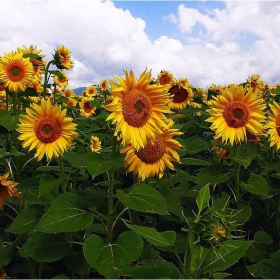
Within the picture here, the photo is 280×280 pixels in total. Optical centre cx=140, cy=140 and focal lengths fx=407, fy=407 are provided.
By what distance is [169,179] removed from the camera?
281 cm

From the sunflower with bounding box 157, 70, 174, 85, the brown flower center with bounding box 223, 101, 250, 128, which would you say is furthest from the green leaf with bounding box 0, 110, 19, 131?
the sunflower with bounding box 157, 70, 174, 85

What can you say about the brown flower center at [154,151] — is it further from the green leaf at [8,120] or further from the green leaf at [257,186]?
the green leaf at [8,120]

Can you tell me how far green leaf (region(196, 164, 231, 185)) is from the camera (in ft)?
8.97

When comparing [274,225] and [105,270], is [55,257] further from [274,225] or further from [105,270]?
[274,225]

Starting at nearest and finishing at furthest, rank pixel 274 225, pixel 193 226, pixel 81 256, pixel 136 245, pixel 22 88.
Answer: pixel 193 226
pixel 136 245
pixel 81 256
pixel 274 225
pixel 22 88

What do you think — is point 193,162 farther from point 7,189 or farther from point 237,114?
point 7,189

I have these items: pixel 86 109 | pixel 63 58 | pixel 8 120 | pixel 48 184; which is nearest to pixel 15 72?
pixel 8 120

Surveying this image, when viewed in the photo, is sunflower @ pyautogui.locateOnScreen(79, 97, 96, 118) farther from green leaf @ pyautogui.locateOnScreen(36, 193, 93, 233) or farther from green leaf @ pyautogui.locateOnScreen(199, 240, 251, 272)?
green leaf @ pyautogui.locateOnScreen(199, 240, 251, 272)

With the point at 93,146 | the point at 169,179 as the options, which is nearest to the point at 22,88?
the point at 93,146

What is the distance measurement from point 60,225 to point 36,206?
1.72 feet

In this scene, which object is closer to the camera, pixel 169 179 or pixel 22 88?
pixel 169 179

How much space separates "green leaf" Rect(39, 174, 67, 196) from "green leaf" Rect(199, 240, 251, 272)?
107cm

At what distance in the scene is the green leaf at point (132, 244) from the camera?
205cm

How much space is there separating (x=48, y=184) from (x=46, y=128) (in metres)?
0.39
